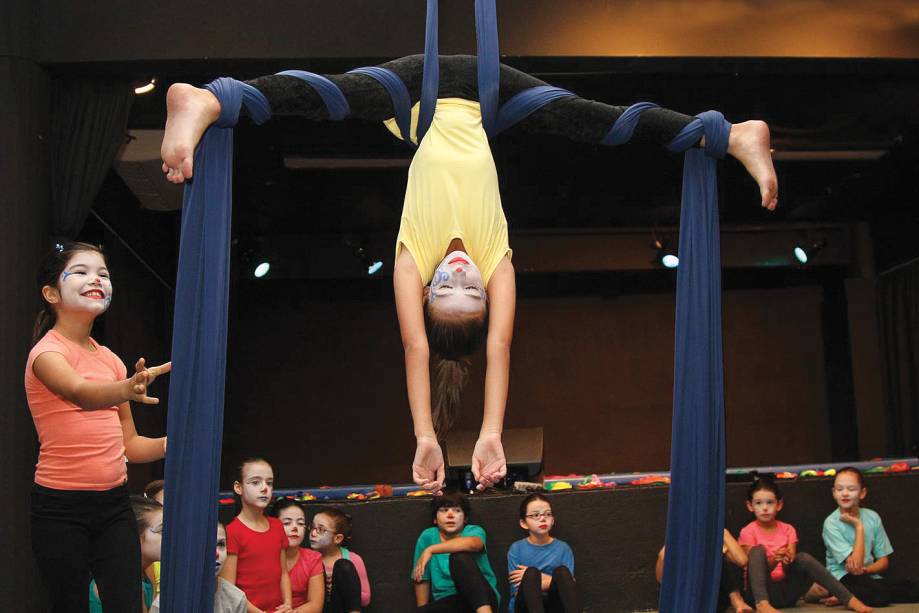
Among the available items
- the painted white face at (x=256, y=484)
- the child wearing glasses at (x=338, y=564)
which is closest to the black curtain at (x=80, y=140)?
the painted white face at (x=256, y=484)

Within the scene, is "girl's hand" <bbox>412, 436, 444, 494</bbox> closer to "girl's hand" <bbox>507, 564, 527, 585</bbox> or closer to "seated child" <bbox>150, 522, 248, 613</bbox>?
"seated child" <bbox>150, 522, 248, 613</bbox>

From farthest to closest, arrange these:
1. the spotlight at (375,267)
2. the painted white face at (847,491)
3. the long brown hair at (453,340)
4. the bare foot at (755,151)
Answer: the spotlight at (375,267)
the painted white face at (847,491)
the bare foot at (755,151)
the long brown hair at (453,340)

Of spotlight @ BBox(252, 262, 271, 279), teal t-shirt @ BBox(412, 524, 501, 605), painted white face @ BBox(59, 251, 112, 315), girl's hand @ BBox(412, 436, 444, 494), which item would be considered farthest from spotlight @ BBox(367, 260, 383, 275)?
painted white face @ BBox(59, 251, 112, 315)

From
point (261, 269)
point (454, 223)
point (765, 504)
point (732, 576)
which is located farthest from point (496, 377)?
point (261, 269)

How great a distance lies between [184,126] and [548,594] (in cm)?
285

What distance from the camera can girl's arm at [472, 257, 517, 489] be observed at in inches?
126

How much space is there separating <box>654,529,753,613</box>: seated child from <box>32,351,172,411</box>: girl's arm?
10.3 feet

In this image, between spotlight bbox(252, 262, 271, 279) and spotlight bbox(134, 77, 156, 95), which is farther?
spotlight bbox(252, 262, 271, 279)

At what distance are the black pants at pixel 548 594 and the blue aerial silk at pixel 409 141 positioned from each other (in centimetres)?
134

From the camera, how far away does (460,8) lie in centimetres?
572

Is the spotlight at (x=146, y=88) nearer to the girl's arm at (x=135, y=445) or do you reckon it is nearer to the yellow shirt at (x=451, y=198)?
the yellow shirt at (x=451, y=198)

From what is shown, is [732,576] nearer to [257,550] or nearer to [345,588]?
[345,588]

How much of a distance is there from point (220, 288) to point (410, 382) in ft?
2.10

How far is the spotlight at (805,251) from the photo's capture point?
376 inches
